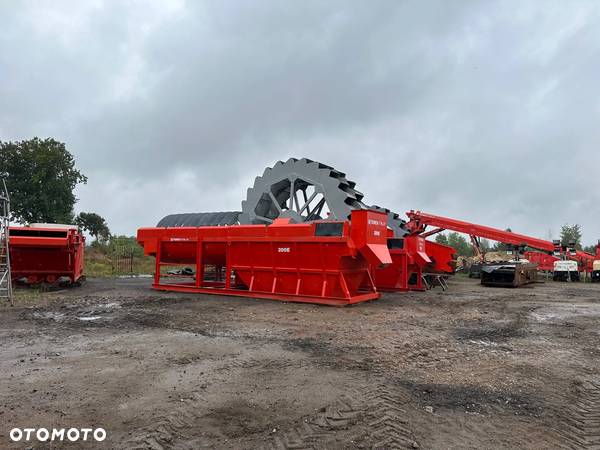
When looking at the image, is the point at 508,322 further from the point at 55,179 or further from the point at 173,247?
the point at 55,179

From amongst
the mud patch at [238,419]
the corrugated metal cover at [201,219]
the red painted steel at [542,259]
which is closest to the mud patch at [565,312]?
the mud patch at [238,419]

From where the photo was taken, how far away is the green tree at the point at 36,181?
1371 inches

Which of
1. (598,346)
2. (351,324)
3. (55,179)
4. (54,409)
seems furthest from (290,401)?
(55,179)

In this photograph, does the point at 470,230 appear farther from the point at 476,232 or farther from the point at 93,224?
the point at 93,224

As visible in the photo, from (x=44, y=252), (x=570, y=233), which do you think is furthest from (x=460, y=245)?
(x=44, y=252)

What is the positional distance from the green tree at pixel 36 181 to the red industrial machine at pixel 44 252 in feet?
79.6

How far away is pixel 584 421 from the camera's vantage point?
3607mm

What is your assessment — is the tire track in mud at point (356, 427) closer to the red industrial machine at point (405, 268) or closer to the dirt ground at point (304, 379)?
the dirt ground at point (304, 379)

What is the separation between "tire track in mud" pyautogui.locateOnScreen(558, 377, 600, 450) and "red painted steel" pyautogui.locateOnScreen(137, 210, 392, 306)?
19.7 feet

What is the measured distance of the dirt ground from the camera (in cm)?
331

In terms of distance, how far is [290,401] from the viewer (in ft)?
12.8

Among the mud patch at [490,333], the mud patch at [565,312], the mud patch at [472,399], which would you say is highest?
the mud patch at [565,312]

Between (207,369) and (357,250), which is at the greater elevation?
(357,250)

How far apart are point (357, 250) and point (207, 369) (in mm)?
6097
